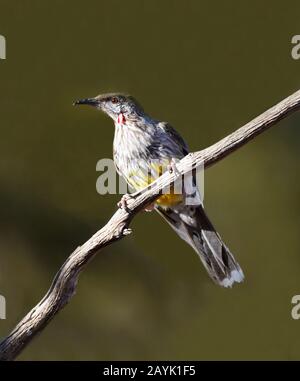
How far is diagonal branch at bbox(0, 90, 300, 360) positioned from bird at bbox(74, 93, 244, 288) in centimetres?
61

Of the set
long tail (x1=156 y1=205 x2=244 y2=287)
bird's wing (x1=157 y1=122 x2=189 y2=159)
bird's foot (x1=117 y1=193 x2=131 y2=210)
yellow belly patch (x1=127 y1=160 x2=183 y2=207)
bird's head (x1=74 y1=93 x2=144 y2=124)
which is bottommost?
long tail (x1=156 y1=205 x2=244 y2=287)

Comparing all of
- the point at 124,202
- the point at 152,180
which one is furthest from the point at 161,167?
the point at 124,202

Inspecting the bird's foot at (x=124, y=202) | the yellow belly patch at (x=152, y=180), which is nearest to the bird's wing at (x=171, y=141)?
the yellow belly patch at (x=152, y=180)

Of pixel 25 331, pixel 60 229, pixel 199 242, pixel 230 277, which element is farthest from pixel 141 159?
pixel 60 229

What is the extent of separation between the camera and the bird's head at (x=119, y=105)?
3688 millimetres

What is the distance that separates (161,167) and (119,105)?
0.49 m

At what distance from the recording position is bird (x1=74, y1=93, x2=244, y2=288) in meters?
3.51

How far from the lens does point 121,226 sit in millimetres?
2885

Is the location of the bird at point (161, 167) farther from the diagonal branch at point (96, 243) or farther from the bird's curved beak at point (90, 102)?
the diagonal branch at point (96, 243)

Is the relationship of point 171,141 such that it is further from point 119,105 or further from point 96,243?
point 96,243

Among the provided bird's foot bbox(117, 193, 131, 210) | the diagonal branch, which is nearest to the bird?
bird's foot bbox(117, 193, 131, 210)

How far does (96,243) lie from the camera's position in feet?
9.45

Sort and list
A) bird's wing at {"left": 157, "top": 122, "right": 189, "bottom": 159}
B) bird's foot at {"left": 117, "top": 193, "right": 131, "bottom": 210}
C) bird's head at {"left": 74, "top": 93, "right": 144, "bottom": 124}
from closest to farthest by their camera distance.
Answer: bird's foot at {"left": 117, "top": 193, "right": 131, "bottom": 210} → bird's wing at {"left": 157, "top": 122, "right": 189, "bottom": 159} → bird's head at {"left": 74, "top": 93, "right": 144, "bottom": 124}

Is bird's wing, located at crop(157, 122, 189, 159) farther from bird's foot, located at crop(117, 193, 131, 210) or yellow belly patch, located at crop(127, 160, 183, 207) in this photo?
bird's foot, located at crop(117, 193, 131, 210)
